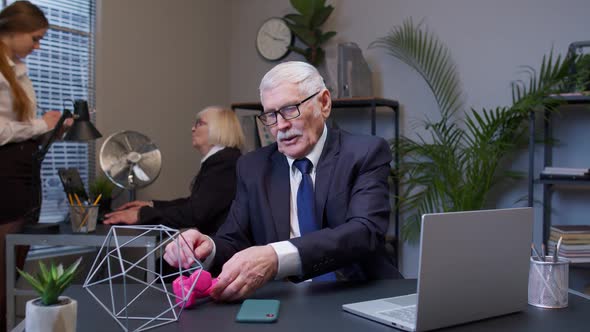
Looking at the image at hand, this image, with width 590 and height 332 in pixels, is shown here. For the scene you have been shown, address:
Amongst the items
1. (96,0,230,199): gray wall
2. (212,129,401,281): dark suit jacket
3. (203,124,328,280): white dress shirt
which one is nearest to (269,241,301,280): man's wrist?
(203,124,328,280): white dress shirt

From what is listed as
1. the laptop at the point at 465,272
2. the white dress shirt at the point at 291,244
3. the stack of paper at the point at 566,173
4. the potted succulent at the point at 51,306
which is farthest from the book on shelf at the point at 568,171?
the potted succulent at the point at 51,306

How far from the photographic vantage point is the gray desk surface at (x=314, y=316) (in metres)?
1.03

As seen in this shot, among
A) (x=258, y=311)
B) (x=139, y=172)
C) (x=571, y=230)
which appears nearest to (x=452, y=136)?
(x=571, y=230)

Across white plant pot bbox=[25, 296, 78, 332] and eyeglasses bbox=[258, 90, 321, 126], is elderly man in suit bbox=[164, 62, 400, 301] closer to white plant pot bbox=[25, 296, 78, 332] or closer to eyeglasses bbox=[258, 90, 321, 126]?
eyeglasses bbox=[258, 90, 321, 126]

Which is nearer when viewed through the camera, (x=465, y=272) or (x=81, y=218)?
(x=465, y=272)

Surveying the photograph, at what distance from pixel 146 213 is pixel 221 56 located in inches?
85.9

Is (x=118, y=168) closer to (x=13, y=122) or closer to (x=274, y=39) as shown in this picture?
(x=13, y=122)

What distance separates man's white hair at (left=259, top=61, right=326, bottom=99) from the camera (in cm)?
175

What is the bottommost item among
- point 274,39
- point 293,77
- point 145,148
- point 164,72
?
point 145,148

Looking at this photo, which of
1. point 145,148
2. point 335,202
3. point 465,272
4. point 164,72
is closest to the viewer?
point 465,272

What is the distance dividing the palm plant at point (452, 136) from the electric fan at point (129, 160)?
157 centimetres

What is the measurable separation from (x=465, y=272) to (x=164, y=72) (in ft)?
11.5

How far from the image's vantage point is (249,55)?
4805mm

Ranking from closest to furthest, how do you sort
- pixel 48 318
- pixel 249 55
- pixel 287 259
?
pixel 48 318, pixel 287 259, pixel 249 55
